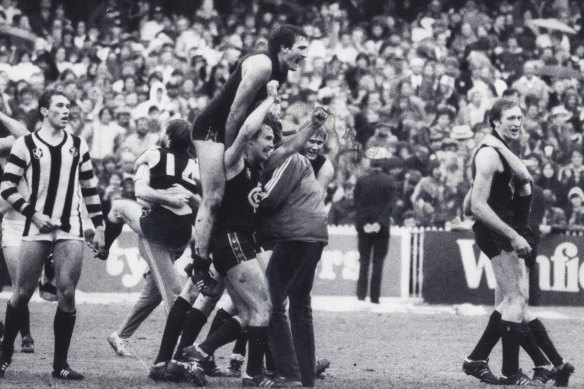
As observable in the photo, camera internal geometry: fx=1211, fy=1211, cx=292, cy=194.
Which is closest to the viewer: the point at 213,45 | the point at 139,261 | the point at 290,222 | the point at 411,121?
the point at 290,222

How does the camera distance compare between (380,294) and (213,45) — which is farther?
(213,45)

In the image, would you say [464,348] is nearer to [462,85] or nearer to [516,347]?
[516,347]

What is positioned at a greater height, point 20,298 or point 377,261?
point 20,298

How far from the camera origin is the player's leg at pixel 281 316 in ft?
30.0

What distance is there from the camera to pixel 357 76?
2348cm

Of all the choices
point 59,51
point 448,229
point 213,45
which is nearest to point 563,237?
point 448,229

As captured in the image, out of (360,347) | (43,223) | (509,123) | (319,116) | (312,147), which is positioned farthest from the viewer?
(360,347)

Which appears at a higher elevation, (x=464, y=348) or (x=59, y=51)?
(x=59, y=51)

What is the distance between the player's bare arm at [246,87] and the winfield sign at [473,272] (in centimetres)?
1098

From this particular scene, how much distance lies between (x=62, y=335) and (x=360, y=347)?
4.17 m

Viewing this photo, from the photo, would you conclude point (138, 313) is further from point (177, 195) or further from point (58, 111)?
point (58, 111)

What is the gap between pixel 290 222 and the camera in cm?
922

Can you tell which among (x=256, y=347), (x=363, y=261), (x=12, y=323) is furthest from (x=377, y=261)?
(x=256, y=347)

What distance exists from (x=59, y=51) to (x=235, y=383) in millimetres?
15951
